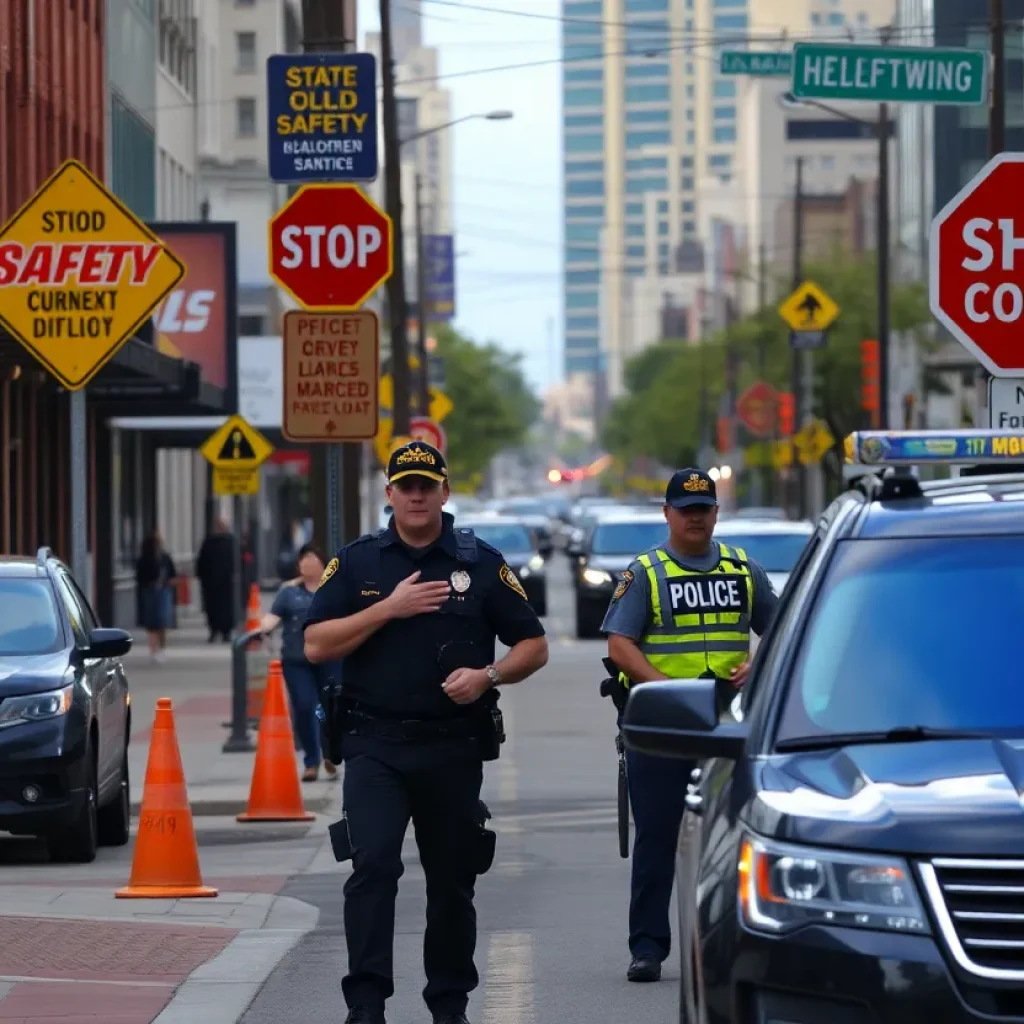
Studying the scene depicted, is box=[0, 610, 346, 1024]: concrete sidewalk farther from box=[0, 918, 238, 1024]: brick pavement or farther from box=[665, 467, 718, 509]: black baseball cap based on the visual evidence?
box=[665, 467, 718, 509]: black baseball cap

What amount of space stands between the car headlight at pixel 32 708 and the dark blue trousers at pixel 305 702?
486cm

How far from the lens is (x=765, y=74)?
19.0m

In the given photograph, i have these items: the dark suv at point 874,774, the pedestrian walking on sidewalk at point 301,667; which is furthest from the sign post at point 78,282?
the dark suv at point 874,774

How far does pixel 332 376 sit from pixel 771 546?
1244 cm

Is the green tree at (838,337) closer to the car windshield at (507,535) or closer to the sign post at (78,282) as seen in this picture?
the car windshield at (507,535)

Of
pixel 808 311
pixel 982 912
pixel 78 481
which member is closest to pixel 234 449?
pixel 808 311

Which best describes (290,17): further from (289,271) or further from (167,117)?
(289,271)

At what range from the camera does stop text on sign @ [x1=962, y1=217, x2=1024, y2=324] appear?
12758mm

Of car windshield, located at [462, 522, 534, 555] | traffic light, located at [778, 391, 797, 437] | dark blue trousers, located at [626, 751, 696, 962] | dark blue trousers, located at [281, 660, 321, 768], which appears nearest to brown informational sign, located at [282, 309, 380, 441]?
dark blue trousers, located at [281, 660, 321, 768]

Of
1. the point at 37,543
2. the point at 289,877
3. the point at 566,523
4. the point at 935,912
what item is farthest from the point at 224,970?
the point at 566,523

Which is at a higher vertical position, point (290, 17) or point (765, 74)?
point (290, 17)

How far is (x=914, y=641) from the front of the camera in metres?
6.30

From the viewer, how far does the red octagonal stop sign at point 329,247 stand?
1583 cm

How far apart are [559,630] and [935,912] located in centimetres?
3862
